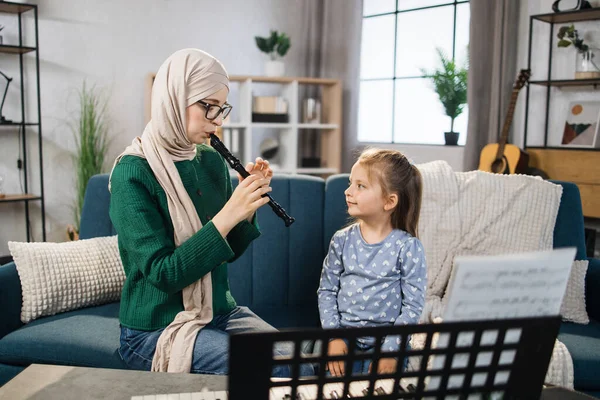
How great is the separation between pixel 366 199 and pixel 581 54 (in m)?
2.82

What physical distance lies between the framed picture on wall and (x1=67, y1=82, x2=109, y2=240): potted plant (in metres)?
3.35

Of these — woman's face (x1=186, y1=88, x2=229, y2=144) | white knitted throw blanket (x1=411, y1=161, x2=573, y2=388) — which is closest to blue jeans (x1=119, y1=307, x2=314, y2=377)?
woman's face (x1=186, y1=88, x2=229, y2=144)

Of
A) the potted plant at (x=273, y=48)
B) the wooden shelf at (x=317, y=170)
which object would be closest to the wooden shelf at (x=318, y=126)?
the wooden shelf at (x=317, y=170)

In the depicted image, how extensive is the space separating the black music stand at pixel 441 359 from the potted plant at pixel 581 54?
11.4 ft

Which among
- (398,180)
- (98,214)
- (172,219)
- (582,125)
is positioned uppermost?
(582,125)

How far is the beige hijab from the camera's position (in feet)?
5.20

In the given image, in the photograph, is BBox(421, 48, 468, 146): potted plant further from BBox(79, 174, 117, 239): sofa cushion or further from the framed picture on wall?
BBox(79, 174, 117, 239): sofa cushion

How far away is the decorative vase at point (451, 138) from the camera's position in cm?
470

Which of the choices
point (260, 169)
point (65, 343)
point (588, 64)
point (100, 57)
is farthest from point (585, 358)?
point (100, 57)

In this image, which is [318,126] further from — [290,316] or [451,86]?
[290,316]

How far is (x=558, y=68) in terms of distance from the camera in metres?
4.10

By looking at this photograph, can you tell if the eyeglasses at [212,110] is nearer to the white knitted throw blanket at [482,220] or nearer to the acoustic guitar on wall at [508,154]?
the white knitted throw blanket at [482,220]

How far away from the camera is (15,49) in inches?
172

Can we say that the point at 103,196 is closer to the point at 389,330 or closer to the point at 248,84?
the point at 389,330
